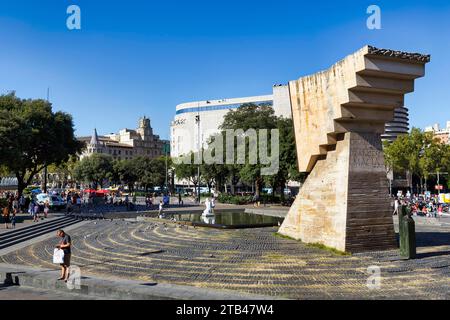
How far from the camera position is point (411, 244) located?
15.2 metres

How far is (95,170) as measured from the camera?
3743 inches

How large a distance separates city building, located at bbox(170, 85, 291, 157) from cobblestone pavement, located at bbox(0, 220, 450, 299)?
265ft

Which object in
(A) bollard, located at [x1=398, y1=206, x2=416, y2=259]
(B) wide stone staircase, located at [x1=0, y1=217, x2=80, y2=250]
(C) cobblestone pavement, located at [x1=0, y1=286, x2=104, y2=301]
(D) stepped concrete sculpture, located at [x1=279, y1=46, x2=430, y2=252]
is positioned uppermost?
(D) stepped concrete sculpture, located at [x1=279, y1=46, x2=430, y2=252]

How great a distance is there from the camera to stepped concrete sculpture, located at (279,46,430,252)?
16.0 m

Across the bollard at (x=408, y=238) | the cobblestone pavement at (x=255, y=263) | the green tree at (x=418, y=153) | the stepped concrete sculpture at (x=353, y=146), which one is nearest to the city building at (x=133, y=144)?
the green tree at (x=418, y=153)

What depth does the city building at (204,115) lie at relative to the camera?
330ft

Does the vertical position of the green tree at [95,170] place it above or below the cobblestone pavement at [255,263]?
above

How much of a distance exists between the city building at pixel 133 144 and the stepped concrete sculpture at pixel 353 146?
421ft

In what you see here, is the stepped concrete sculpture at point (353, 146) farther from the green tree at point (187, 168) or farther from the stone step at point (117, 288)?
the green tree at point (187, 168)

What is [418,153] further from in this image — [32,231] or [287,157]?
[32,231]

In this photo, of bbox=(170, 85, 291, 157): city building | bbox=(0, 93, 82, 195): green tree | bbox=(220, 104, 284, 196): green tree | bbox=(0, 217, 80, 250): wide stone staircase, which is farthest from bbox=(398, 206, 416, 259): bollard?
bbox=(170, 85, 291, 157): city building

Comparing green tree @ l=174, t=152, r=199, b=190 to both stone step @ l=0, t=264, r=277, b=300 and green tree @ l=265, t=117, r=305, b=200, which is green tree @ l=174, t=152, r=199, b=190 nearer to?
green tree @ l=265, t=117, r=305, b=200

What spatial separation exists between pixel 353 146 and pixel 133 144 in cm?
14312
